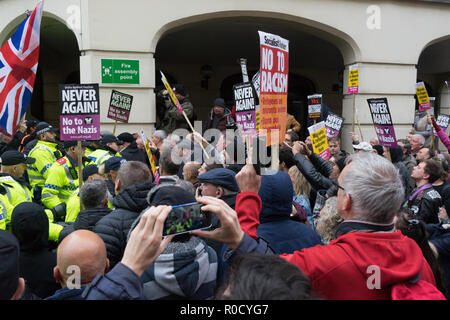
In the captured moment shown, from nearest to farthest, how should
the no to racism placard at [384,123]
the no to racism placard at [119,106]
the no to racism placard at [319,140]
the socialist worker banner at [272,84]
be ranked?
the socialist worker banner at [272,84]
the no to racism placard at [319,140]
the no to racism placard at [384,123]
the no to racism placard at [119,106]

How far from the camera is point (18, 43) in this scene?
375 cm

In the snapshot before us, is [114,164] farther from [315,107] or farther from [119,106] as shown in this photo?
[315,107]

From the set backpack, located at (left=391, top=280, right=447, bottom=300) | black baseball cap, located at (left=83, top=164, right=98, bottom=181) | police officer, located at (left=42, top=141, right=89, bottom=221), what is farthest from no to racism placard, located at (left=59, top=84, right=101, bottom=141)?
backpack, located at (left=391, top=280, right=447, bottom=300)

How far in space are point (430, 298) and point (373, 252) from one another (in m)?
0.25

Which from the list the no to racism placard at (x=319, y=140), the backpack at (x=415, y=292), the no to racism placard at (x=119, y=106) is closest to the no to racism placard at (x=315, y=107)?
the no to racism placard at (x=319, y=140)

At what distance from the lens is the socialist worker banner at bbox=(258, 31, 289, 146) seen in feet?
12.5

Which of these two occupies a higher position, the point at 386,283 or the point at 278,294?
the point at 278,294

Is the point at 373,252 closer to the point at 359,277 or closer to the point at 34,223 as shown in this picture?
the point at 359,277

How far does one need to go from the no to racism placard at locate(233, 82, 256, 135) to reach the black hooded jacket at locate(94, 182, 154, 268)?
3.15 metres

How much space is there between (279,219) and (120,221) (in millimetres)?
1075

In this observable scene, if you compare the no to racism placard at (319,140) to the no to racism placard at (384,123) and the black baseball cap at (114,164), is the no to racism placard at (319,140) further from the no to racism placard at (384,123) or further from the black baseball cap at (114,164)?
the black baseball cap at (114,164)

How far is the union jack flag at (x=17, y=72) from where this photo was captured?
11.7 feet

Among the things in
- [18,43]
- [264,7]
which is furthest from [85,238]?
[264,7]

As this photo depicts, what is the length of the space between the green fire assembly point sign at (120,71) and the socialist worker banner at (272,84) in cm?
493
